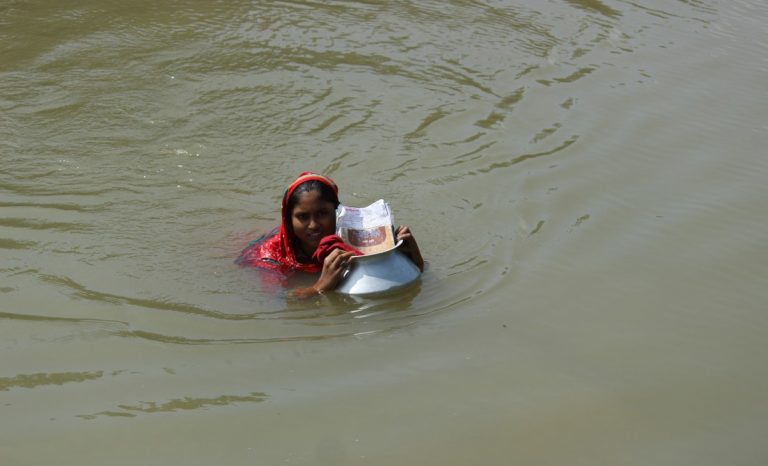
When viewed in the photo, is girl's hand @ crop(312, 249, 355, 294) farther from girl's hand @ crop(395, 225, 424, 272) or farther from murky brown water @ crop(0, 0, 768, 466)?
girl's hand @ crop(395, 225, 424, 272)

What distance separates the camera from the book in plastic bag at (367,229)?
16.1 feet

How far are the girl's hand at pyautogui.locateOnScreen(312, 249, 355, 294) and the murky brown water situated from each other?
0.47ft

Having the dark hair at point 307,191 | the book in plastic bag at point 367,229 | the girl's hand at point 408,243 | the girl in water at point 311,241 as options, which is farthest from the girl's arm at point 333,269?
the dark hair at point 307,191

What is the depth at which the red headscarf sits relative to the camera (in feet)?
16.3

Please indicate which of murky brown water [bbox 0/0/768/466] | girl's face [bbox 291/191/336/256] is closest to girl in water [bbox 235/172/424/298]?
girl's face [bbox 291/191/336/256]

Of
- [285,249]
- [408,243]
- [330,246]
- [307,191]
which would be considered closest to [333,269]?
[330,246]

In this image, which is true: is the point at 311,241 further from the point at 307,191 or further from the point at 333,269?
the point at 333,269

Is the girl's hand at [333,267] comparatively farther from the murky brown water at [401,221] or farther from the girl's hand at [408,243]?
the girl's hand at [408,243]

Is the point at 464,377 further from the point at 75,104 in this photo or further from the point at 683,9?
the point at 683,9

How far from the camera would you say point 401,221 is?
621 cm

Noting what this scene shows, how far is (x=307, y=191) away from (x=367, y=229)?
0.42 m

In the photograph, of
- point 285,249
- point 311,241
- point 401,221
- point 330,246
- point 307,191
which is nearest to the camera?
point 330,246

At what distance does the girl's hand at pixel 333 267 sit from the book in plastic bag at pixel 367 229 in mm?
135

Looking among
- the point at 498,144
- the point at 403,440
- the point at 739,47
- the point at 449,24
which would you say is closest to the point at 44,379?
the point at 403,440
